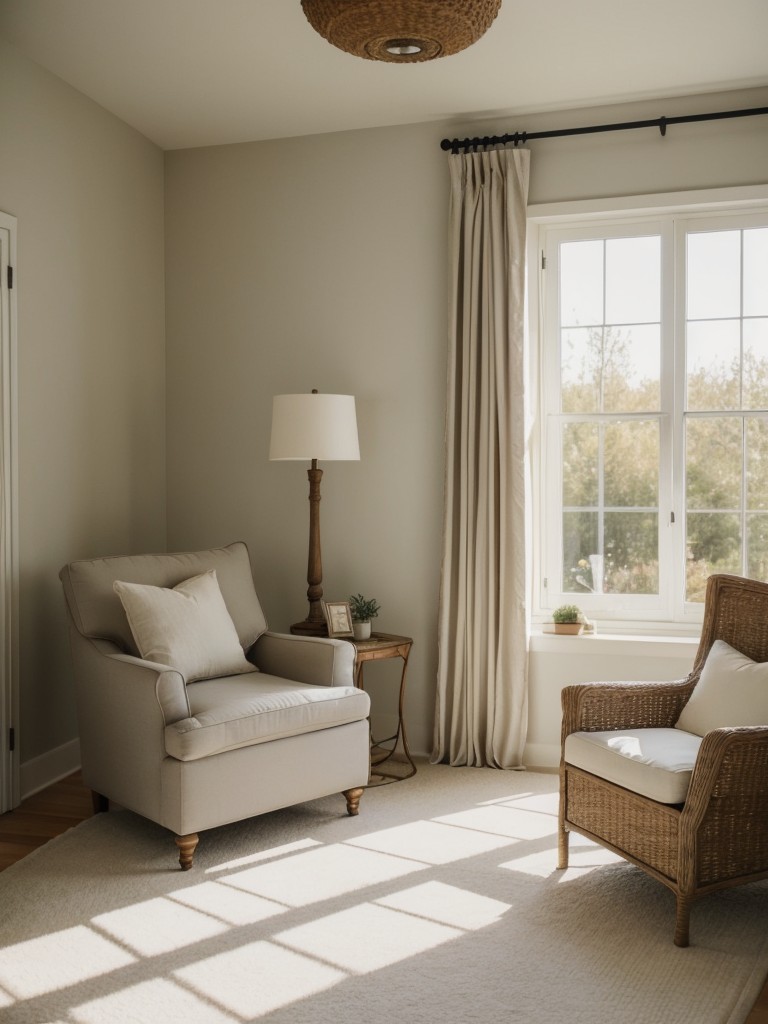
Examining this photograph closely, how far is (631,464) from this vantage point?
420cm

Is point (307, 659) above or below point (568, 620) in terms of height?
below

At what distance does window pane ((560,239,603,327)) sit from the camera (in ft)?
13.9

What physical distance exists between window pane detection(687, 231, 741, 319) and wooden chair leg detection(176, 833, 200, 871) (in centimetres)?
293

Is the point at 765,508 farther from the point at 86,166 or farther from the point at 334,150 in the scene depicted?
the point at 86,166

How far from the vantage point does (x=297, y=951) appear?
2521 millimetres

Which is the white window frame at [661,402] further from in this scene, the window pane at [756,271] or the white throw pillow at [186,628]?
the white throw pillow at [186,628]

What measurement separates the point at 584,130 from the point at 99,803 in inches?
133

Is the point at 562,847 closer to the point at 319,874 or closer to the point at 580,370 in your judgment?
the point at 319,874

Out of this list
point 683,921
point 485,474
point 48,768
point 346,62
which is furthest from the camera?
point 485,474

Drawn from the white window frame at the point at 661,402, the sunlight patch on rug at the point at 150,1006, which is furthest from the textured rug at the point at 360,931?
the white window frame at the point at 661,402

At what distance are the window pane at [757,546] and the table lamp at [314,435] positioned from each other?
1.71 meters

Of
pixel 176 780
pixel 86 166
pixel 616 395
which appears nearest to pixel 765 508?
pixel 616 395

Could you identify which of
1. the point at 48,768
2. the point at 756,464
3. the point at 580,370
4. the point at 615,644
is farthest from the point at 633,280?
the point at 48,768

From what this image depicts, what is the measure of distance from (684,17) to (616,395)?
4.97 ft
